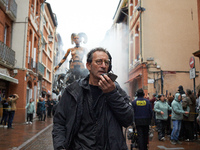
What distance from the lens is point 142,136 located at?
21.4ft

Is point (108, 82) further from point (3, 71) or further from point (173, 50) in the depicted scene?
point (173, 50)

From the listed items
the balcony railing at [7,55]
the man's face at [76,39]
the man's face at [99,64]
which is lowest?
the man's face at [99,64]

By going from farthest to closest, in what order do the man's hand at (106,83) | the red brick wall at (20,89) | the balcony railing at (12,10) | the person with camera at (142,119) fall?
1. the red brick wall at (20,89)
2. the balcony railing at (12,10)
3. the person with camera at (142,119)
4. the man's hand at (106,83)

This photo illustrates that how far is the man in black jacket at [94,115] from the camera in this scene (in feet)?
6.50

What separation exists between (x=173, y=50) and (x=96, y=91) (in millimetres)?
18469

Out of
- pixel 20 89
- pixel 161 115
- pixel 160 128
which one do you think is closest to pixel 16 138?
pixel 160 128

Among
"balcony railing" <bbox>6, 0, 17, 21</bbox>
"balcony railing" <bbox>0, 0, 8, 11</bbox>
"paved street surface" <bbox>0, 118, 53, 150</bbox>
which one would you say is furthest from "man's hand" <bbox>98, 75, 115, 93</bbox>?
"balcony railing" <bbox>6, 0, 17, 21</bbox>

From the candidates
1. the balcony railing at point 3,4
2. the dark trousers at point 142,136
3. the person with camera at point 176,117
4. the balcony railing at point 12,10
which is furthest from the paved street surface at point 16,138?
the balcony railing at point 12,10

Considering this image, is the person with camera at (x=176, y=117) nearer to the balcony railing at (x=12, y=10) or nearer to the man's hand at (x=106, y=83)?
the man's hand at (x=106, y=83)

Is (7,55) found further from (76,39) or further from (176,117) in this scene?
(176,117)

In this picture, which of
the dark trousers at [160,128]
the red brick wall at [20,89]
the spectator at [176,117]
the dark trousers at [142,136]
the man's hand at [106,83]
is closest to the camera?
the man's hand at [106,83]

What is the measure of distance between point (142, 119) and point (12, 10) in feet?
45.5

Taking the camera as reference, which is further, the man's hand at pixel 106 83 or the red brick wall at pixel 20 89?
the red brick wall at pixel 20 89

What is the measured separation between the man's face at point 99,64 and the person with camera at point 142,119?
15.1 feet
